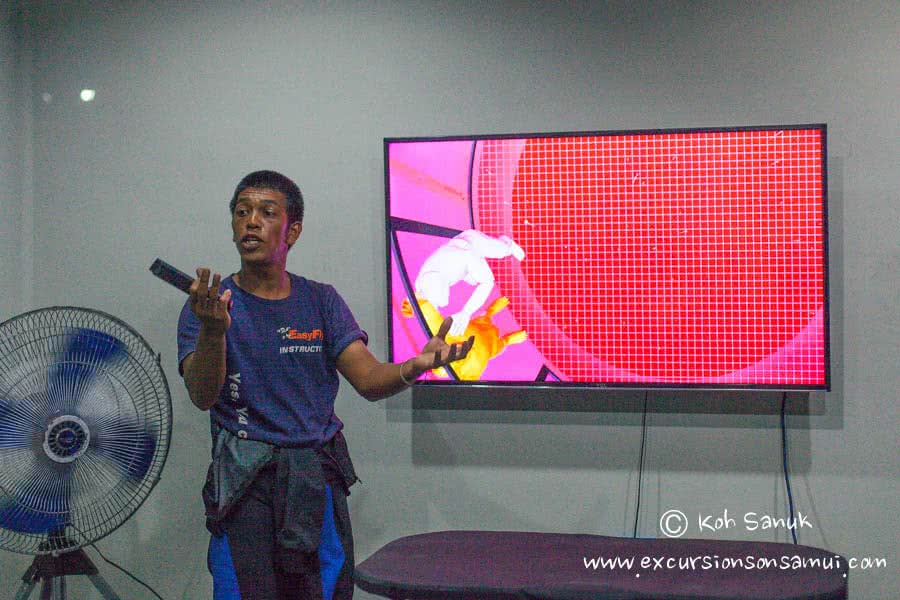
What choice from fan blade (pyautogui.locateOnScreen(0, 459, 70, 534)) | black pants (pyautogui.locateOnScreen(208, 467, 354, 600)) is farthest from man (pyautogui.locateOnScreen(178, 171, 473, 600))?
fan blade (pyautogui.locateOnScreen(0, 459, 70, 534))

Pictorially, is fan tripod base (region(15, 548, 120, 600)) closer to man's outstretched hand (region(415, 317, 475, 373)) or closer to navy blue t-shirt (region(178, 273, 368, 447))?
navy blue t-shirt (region(178, 273, 368, 447))

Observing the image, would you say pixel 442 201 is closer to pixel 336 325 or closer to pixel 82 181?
pixel 336 325

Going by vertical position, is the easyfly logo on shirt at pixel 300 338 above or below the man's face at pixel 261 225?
below

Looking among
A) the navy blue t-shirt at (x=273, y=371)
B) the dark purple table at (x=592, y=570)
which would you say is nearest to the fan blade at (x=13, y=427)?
the navy blue t-shirt at (x=273, y=371)

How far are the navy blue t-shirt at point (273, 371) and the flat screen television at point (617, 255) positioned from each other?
18.8 inches

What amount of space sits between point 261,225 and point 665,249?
1.09 meters

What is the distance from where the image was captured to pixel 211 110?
108 inches

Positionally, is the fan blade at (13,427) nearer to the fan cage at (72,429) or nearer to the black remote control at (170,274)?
the fan cage at (72,429)

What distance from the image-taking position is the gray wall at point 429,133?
2.48 meters

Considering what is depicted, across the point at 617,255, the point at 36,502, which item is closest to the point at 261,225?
the point at 36,502

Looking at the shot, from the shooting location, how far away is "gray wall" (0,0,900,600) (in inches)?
97.7

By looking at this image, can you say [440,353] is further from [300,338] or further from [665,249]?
[665,249]
